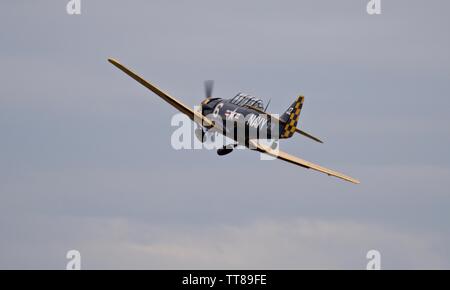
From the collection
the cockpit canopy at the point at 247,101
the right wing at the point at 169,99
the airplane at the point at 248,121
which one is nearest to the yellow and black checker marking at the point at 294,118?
the airplane at the point at 248,121

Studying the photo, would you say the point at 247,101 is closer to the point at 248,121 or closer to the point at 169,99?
the point at 248,121

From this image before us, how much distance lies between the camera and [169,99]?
55.5 metres

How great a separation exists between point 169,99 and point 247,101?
183 inches

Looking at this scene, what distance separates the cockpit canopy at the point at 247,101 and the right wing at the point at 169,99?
2.24 meters

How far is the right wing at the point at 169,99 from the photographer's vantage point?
181 feet

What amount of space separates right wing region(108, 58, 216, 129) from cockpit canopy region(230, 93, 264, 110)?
2.24 m

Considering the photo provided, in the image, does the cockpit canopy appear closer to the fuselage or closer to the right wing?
the fuselage

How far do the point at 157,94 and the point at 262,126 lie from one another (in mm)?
7121

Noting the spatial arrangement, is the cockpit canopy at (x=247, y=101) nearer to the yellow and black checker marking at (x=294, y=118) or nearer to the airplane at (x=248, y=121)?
the airplane at (x=248, y=121)

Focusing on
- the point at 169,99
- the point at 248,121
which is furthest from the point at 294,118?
the point at 169,99
